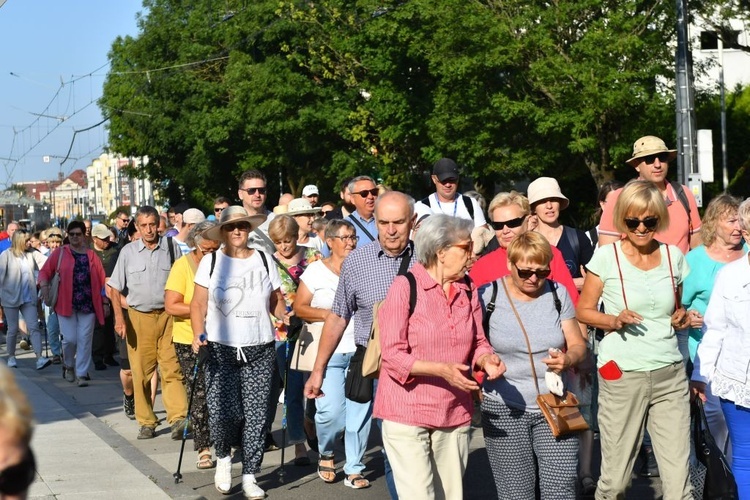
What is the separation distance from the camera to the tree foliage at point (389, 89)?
30.4 metres

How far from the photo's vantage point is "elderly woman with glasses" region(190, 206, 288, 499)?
8227 mm

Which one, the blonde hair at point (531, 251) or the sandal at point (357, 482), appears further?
the sandal at point (357, 482)

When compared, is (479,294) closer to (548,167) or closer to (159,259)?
(159,259)

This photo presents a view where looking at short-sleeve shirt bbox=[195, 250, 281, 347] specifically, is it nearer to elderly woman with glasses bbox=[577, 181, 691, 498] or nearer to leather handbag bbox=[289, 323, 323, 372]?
leather handbag bbox=[289, 323, 323, 372]

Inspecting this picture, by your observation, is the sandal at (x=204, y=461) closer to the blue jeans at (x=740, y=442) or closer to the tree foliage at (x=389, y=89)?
the blue jeans at (x=740, y=442)

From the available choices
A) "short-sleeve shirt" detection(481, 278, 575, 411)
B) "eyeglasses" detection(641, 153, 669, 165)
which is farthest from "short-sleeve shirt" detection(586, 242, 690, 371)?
"eyeglasses" detection(641, 153, 669, 165)

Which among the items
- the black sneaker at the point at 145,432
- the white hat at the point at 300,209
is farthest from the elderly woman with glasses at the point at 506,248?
the black sneaker at the point at 145,432

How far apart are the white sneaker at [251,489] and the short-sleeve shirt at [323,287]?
1.03m

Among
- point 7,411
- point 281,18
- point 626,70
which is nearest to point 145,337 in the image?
point 7,411

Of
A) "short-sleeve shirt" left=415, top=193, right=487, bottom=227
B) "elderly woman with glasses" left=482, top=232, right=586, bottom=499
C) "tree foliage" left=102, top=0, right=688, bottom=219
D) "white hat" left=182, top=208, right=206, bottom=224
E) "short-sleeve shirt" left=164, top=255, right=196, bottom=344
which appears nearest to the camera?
"elderly woman with glasses" left=482, top=232, right=586, bottom=499

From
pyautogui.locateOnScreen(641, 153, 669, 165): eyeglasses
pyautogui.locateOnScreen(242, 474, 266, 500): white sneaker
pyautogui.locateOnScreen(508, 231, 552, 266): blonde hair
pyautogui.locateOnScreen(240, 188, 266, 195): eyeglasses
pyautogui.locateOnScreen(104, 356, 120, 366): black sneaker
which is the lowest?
pyautogui.locateOnScreen(104, 356, 120, 366): black sneaker

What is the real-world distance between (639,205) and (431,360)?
62.4 inches

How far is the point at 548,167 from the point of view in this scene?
121ft

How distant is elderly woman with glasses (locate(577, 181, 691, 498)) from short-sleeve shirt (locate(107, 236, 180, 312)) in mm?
5288
